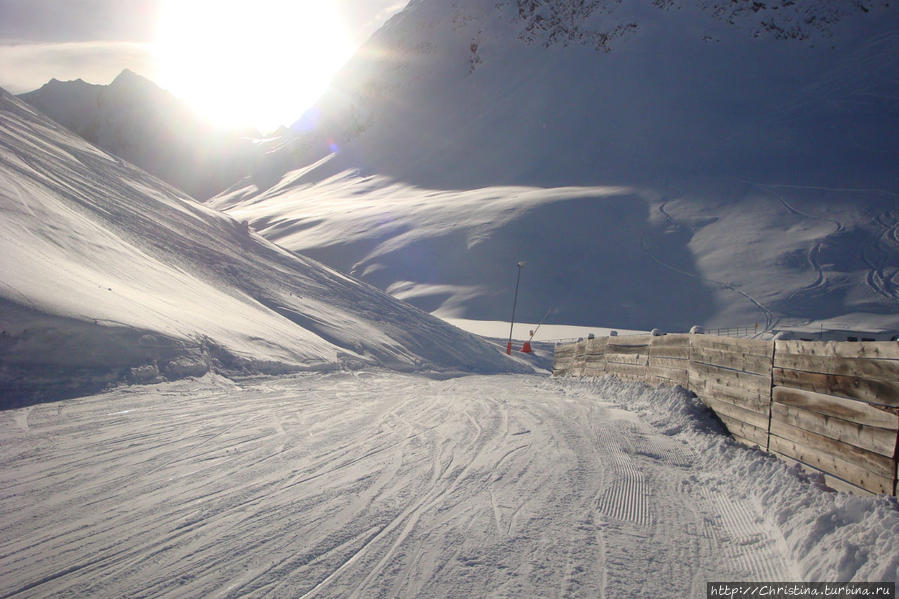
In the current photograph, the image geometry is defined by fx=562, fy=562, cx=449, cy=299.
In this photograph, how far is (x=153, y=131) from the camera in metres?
177

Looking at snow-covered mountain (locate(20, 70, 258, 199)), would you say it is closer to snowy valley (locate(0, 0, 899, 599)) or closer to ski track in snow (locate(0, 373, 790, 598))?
snowy valley (locate(0, 0, 899, 599))

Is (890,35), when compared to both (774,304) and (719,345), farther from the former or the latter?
(719,345)

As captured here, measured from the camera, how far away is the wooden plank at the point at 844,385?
381 cm

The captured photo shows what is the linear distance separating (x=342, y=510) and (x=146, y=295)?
759 centimetres

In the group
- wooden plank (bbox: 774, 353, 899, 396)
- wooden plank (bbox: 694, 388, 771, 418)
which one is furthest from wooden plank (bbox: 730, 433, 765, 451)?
wooden plank (bbox: 774, 353, 899, 396)

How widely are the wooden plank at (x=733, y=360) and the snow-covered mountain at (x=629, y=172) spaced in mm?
32453

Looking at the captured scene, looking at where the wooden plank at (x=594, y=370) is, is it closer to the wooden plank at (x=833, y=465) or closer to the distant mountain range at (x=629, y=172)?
the wooden plank at (x=833, y=465)

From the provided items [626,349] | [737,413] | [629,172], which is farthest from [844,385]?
[629,172]

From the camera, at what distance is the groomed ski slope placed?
10.3ft

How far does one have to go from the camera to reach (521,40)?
110688mm

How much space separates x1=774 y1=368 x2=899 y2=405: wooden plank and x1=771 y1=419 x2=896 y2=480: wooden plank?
14.5 inches

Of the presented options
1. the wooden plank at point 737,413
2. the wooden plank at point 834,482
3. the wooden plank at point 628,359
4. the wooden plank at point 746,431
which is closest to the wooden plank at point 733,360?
the wooden plank at point 737,413

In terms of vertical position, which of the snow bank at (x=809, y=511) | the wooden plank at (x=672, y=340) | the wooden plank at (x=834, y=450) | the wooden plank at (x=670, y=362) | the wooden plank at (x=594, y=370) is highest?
the wooden plank at (x=672, y=340)

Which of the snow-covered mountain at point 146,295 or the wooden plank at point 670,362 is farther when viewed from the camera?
the wooden plank at point 670,362
